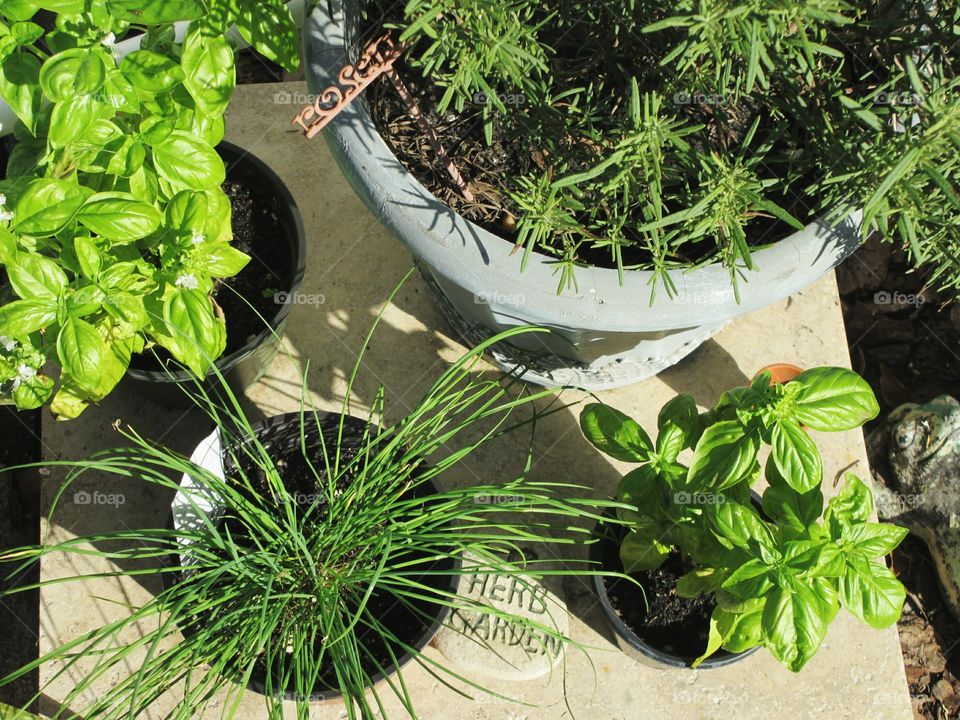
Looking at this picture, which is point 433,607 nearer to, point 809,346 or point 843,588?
point 843,588

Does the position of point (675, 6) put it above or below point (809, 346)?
above

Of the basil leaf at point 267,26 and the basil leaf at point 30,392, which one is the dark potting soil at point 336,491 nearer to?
the basil leaf at point 30,392

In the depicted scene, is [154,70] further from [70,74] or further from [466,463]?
[466,463]

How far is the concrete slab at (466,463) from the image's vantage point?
135 centimetres

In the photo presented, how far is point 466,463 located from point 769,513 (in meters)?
0.54

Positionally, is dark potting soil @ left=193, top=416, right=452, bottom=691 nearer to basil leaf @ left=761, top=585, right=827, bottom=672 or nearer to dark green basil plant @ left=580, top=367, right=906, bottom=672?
dark green basil plant @ left=580, top=367, right=906, bottom=672

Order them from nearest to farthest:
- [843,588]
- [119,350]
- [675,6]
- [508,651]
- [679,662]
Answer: [675,6]
[843,588]
[119,350]
[679,662]
[508,651]

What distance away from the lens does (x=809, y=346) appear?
1.52m

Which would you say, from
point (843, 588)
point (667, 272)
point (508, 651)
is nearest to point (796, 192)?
point (667, 272)

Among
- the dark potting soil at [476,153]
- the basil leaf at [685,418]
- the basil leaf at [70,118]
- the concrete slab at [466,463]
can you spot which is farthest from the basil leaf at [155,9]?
the basil leaf at [685,418]

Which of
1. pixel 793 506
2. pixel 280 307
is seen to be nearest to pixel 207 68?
pixel 280 307

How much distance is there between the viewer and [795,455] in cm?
97

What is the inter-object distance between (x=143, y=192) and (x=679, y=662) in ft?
2.94

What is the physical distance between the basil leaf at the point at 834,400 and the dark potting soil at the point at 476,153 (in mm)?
202
